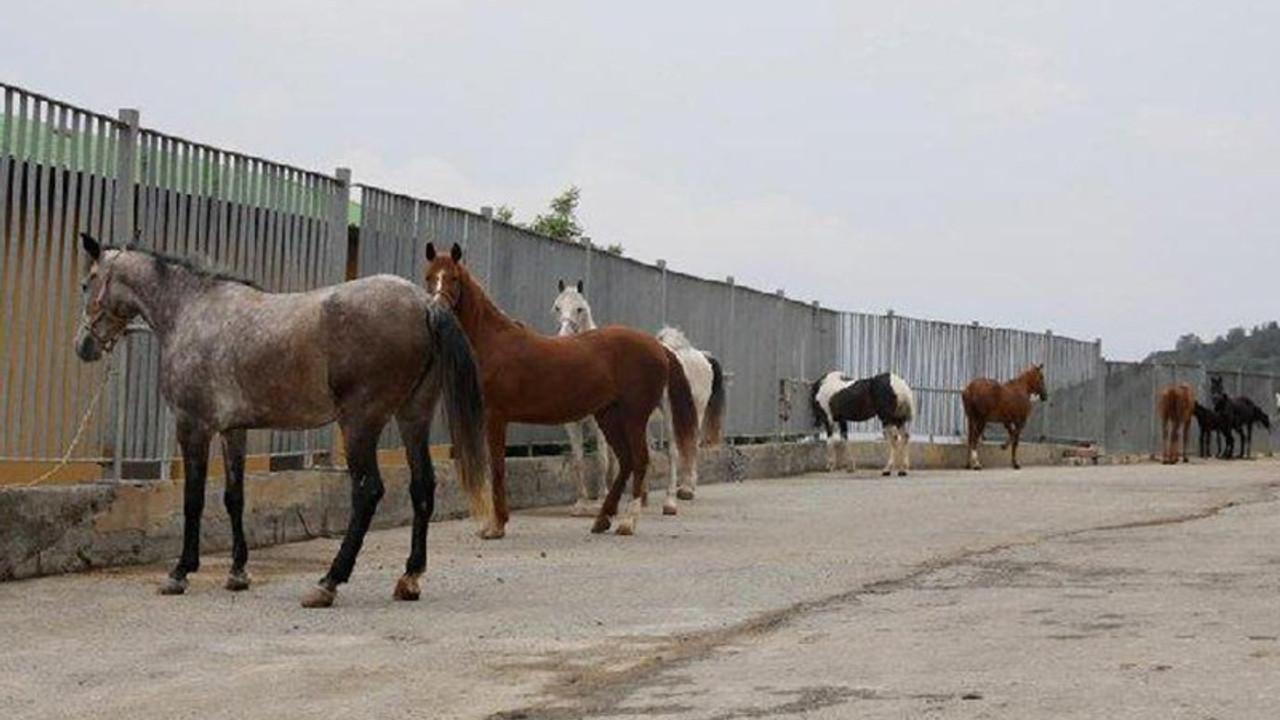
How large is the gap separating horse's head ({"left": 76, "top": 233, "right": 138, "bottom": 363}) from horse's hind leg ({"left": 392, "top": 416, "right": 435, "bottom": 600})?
190 cm

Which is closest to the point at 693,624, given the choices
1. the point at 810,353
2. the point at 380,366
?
the point at 380,366

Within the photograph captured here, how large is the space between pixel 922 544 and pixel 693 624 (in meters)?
4.98

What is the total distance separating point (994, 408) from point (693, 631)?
23.7m

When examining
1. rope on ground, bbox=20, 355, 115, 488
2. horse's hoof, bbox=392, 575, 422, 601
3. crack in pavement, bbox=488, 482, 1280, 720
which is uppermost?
rope on ground, bbox=20, 355, 115, 488

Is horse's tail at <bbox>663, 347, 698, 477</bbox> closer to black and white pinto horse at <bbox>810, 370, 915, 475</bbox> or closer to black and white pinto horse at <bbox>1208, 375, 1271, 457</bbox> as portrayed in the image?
black and white pinto horse at <bbox>810, 370, 915, 475</bbox>

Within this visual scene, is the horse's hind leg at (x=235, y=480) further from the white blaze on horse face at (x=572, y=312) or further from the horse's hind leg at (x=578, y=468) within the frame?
the white blaze on horse face at (x=572, y=312)

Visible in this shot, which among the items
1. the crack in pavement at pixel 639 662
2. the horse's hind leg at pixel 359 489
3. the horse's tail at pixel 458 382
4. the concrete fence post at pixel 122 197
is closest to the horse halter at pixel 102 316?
the concrete fence post at pixel 122 197

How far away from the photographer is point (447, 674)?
24.1ft

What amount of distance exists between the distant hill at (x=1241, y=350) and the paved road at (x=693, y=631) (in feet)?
221

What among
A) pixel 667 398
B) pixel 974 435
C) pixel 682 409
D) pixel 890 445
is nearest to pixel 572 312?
pixel 682 409

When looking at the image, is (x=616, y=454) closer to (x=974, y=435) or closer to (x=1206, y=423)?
(x=974, y=435)

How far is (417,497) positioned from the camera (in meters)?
10.1

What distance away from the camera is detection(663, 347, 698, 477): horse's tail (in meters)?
16.2

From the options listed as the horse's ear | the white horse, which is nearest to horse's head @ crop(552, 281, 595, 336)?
the white horse
